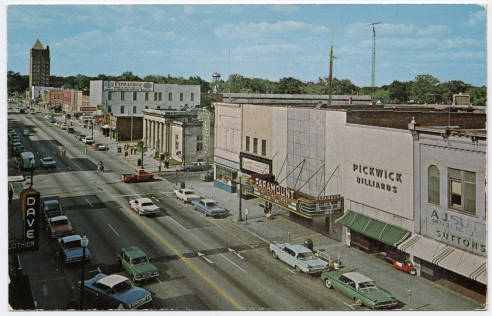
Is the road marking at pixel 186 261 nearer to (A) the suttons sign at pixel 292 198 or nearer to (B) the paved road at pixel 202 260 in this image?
(B) the paved road at pixel 202 260

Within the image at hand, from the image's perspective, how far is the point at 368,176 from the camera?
3375 cm

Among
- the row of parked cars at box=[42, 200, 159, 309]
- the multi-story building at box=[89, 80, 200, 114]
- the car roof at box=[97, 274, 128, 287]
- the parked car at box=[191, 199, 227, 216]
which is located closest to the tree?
the multi-story building at box=[89, 80, 200, 114]

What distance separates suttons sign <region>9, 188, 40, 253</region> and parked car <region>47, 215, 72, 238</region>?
8069mm

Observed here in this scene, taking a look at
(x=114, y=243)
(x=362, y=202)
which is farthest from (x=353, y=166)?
(x=114, y=243)

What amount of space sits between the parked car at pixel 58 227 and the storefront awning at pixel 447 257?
2420 cm

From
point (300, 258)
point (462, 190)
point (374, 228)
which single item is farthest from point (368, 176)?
point (300, 258)

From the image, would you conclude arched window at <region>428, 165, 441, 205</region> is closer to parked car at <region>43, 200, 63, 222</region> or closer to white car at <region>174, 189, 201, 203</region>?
white car at <region>174, 189, 201, 203</region>

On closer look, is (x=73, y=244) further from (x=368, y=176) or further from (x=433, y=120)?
(x=433, y=120)

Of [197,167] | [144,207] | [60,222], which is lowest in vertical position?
[60,222]

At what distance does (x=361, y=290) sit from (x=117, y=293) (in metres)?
13.0

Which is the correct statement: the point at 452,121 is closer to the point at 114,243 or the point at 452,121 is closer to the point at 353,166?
the point at 353,166

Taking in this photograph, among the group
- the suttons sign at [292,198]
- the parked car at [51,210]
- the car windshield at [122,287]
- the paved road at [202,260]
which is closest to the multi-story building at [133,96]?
the paved road at [202,260]

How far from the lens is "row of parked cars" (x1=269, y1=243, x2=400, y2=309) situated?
25000 mm

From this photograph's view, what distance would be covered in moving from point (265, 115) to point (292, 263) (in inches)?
776
